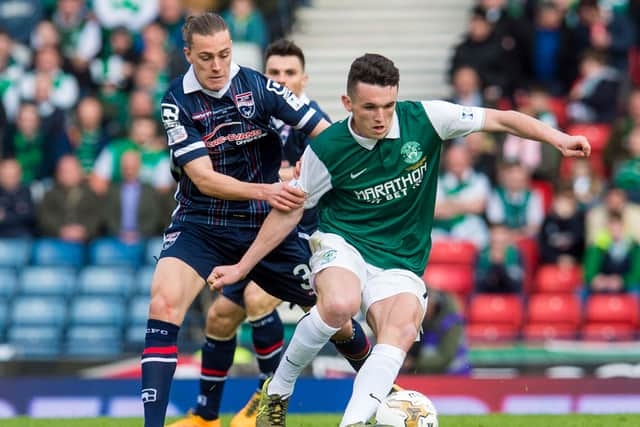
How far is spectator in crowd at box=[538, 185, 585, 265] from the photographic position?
14273 mm

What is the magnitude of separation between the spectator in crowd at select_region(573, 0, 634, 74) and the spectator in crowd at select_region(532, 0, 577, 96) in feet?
0.54

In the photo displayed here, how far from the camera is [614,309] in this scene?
13.7m

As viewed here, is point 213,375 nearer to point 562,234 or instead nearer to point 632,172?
point 562,234

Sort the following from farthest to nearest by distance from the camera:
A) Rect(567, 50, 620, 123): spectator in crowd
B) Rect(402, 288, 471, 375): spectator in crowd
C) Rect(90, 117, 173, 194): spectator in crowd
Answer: Rect(567, 50, 620, 123): spectator in crowd
Rect(90, 117, 173, 194): spectator in crowd
Rect(402, 288, 471, 375): spectator in crowd

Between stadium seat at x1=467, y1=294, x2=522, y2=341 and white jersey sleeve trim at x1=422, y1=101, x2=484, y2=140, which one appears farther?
stadium seat at x1=467, y1=294, x2=522, y2=341

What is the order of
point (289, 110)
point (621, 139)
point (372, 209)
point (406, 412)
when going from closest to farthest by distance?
point (406, 412)
point (372, 209)
point (289, 110)
point (621, 139)

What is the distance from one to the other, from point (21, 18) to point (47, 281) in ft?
15.3

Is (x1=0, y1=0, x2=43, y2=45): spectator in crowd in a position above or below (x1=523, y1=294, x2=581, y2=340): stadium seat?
above

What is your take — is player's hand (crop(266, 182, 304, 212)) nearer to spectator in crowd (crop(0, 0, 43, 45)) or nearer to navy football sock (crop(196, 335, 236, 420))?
navy football sock (crop(196, 335, 236, 420))

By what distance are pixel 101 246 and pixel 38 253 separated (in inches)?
27.2

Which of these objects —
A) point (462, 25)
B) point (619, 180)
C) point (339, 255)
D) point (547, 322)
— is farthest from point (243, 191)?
point (462, 25)

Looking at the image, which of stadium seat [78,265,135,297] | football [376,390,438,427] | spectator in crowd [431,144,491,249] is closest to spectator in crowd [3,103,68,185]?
stadium seat [78,265,135,297]

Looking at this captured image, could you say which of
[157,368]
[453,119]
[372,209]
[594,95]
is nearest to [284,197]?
[372,209]

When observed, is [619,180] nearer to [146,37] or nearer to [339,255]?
[146,37]
